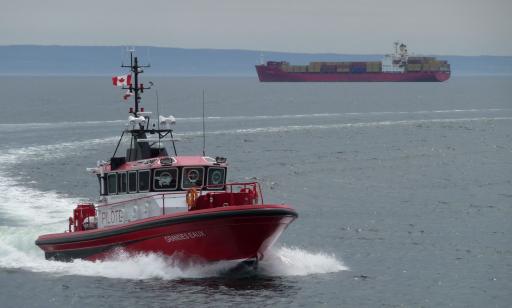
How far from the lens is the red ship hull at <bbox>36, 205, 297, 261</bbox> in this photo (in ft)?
92.0

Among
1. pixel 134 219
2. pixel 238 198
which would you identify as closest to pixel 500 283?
pixel 238 198

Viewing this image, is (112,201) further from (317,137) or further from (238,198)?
(317,137)

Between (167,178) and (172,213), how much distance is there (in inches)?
57.8

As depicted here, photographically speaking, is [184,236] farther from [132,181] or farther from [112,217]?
[112,217]

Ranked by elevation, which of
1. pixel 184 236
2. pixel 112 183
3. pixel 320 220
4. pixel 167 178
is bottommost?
pixel 320 220

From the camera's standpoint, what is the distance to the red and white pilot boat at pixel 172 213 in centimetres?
2820

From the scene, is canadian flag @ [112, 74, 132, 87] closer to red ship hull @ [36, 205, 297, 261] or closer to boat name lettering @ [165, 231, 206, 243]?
red ship hull @ [36, 205, 297, 261]

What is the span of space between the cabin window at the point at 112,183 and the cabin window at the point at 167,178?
2.03 meters

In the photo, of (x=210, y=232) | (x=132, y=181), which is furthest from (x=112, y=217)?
(x=210, y=232)

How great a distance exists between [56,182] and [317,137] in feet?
114

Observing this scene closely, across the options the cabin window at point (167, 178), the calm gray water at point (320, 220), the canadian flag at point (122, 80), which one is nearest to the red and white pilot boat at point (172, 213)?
the cabin window at point (167, 178)

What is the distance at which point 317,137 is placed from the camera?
84062 millimetres

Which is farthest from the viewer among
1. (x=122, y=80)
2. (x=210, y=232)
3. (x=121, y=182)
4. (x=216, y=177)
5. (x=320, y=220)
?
(x=320, y=220)

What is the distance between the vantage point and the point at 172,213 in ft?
94.0
